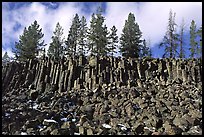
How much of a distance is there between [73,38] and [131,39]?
9130 millimetres

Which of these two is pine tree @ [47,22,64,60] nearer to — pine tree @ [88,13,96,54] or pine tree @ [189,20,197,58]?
pine tree @ [88,13,96,54]

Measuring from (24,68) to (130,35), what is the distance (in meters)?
17.0

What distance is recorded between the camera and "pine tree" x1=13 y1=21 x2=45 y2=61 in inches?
1556

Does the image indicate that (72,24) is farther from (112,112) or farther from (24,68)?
(112,112)

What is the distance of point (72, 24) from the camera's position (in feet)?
155

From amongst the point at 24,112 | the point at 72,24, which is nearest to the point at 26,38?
the point at 72,24

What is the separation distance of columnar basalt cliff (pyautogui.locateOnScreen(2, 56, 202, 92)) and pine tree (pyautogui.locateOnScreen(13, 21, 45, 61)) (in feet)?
27.4

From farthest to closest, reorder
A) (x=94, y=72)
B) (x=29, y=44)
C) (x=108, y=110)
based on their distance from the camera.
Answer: (x=29, y=44) < (x=94, y=72) < (x=108, y=110)

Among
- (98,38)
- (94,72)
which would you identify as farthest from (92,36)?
(94,72)

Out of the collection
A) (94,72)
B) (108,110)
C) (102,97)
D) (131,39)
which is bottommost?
(108,110)

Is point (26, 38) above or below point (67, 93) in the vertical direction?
above

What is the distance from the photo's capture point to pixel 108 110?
2336 centimetres

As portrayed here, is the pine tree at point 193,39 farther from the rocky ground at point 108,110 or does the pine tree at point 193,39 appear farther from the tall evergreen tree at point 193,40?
the rocky ground at point 108,110

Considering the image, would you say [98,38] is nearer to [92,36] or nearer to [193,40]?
[92,36]
